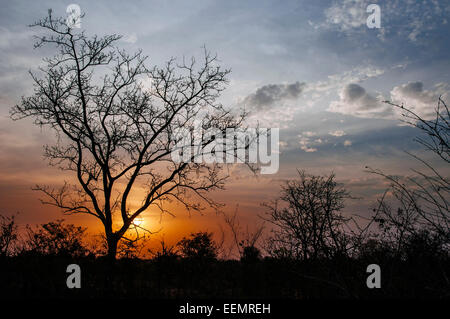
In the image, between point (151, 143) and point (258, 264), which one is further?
point (151, 143)

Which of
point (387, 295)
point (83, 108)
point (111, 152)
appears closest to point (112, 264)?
point (387, 295)

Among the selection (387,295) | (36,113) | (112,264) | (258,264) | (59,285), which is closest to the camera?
(387,295)

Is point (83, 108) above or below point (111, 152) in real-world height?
above

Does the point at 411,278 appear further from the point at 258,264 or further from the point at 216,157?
the point at 216,157

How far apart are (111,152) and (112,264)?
30.2 feet

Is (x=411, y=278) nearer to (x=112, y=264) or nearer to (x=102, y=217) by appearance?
(x=112, y=264)

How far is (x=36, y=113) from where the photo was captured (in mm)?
16156

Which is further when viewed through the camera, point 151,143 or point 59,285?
point 151,143
